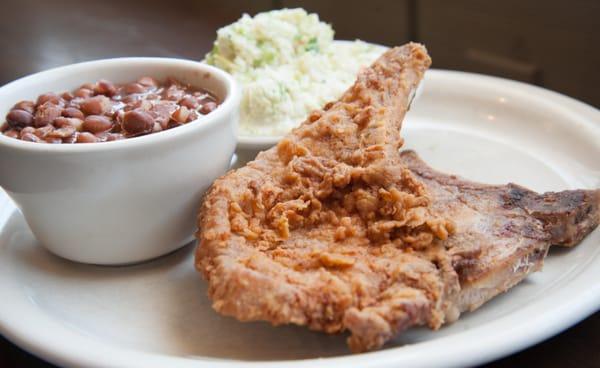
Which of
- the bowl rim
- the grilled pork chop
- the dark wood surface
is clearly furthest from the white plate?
the dark wood surface

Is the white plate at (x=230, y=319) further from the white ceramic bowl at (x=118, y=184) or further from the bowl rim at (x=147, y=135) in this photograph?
the bowl rim at (x=147, y=135)

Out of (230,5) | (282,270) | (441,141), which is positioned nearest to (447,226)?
(282,270)

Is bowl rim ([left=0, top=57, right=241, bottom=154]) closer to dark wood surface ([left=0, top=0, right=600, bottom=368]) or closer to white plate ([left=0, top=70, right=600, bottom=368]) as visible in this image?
white plate ([left=0, top=70, right=600, bottom=368])

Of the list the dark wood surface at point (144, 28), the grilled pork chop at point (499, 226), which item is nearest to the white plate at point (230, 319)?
the grilled pork chop at point (499, 226)

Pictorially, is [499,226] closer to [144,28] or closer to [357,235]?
[357,235]

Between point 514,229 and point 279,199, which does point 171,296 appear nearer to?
point 279,199

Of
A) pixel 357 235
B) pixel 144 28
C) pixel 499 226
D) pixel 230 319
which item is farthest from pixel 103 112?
pixel 144 28
